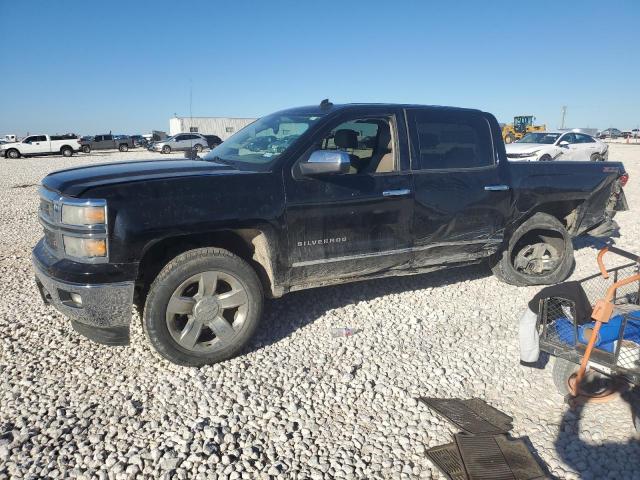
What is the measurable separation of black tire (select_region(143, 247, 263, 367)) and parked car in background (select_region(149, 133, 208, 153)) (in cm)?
3167

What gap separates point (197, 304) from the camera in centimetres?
329

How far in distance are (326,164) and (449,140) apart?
1.53 m

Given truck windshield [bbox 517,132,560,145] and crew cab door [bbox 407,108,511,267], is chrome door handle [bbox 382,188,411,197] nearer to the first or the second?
crew cab door [bbox 407,108,511,267]

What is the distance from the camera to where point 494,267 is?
16.7ft

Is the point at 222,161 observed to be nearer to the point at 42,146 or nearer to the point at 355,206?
the point at 355,206

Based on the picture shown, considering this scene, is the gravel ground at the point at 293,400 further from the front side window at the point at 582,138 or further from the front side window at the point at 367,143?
the front side window at the point at 582,138

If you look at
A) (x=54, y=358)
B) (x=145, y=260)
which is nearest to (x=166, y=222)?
(x=145, y=260)

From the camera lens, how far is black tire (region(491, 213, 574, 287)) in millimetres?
4902

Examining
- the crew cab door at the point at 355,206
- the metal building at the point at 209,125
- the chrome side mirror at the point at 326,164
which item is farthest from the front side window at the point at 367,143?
the metal building at the point at 209,125

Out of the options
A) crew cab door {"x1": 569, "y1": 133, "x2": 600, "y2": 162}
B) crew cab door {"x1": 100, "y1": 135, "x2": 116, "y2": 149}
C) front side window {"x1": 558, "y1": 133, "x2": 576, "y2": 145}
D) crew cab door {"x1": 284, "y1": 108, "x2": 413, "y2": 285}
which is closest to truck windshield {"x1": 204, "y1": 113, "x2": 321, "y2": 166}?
crew cab door {"x1": 284, "y1": 108, "x2": 413, "y2": 285}

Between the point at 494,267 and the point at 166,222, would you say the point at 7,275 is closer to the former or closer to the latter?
the point at 166,222

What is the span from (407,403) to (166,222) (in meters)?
1.97

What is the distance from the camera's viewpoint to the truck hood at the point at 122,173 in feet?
10.0

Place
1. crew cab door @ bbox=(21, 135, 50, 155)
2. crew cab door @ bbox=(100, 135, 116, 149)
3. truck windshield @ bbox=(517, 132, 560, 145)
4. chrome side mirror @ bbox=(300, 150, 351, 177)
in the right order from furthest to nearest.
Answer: crew cab door @ bbox=(100, 135, 116, 149)
crew cab door @ bbox=(21, 135, 50, 155)
truck windshield @ bbox=(517, 132, 560, 145)
chrome side mirror @ bbox=(300, 150, 351, 177)
